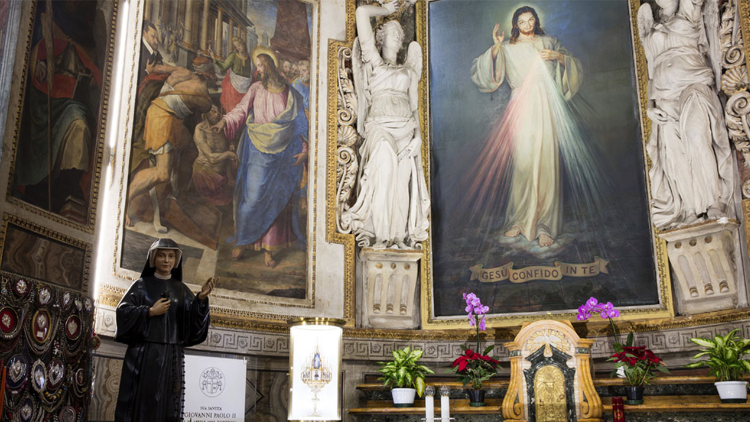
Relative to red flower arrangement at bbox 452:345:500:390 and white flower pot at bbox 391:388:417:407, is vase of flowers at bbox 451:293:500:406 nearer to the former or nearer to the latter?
red flower arrangement at bbox 452:345:500:390

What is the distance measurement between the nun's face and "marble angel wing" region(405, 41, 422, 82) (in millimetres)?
5410

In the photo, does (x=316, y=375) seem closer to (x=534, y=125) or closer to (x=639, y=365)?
(x=639, y=365)

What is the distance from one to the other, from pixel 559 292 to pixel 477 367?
5.54 feet

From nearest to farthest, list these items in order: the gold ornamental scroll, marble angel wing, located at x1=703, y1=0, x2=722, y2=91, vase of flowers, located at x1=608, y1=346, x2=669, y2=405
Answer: vase of flowers, located at x1=608, y1=346, x2=669, y2=405 < marble angel wing, located at x1=703, y1=0, x2=722, y2=91 < the gold ornamental scroll

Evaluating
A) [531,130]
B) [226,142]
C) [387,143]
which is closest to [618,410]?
[531,130]

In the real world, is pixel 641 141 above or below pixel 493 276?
above

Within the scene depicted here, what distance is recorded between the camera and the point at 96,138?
22.7ft

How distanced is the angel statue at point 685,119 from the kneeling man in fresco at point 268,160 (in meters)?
4.62

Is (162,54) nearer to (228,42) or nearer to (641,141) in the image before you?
(228,42)

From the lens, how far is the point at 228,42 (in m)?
9.59

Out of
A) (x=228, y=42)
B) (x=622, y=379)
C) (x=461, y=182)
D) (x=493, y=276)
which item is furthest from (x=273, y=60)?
(x=622, y=379)

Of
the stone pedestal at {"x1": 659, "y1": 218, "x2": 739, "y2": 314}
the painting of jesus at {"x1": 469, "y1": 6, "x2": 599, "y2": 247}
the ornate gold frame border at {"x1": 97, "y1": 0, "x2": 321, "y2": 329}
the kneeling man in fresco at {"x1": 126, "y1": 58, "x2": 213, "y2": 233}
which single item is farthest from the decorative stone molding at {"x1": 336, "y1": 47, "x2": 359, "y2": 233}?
the stone pedestal at {"x1": 659, "y1": 218, "x2": 739, "y2": 314}

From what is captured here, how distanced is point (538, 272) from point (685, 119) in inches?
102

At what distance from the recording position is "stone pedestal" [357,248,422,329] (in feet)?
31.4
